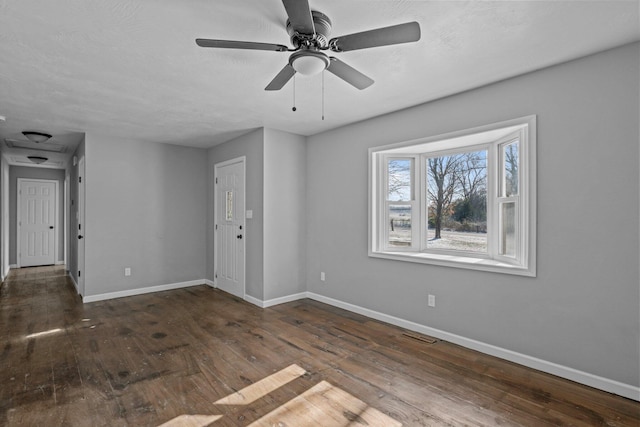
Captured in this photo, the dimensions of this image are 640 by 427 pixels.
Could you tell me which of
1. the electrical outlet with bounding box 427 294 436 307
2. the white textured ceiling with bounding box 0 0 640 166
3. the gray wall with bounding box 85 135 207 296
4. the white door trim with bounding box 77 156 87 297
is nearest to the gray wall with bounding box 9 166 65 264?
the white door trim with bounding box 77 156 87 297

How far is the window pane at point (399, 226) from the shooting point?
412 cm

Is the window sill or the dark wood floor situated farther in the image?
the window sill

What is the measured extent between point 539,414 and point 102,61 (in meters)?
3.95

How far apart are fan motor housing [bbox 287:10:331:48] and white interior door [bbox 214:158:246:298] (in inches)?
124

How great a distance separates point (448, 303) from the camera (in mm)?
3318

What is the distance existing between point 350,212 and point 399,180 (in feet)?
2.44

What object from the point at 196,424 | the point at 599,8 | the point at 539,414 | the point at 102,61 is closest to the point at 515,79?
the point at 599,8

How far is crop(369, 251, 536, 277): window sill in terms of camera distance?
2847 millimetres

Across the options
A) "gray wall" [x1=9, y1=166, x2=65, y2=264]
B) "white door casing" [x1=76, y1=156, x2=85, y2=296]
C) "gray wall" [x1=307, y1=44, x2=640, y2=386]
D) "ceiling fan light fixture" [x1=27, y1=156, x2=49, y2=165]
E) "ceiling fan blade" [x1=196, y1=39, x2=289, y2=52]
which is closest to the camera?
"ceiling fan blade" [x1=196, y1=39, x2=289, y2=52]

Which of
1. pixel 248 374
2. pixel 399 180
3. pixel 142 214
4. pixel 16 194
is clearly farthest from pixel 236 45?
pixel 16 194

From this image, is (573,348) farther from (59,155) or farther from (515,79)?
(59,155)

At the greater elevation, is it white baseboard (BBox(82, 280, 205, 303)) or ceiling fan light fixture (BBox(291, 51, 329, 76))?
ceiling fan light fixture (BBox(291, 51, 329, 76))

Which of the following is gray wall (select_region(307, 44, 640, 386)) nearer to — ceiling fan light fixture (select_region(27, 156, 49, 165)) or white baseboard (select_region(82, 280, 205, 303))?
white baseboard (select_region(82, 280, 205, 303))

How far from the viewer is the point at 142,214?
17.4ft
